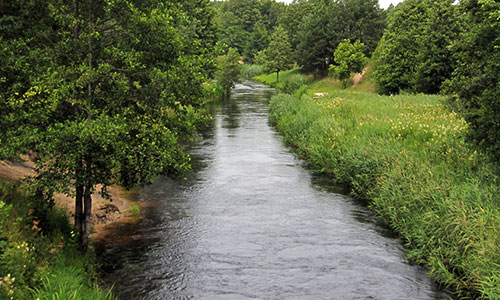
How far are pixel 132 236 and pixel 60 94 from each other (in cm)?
641

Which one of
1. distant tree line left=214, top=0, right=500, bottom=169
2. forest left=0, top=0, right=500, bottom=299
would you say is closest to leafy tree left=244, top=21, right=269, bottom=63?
distant tree line left=214, top=0, right=500, bottom=169

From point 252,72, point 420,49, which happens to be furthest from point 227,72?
point 252,72

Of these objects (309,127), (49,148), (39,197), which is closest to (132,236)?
(39,197)

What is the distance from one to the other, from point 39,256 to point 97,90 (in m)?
5.00

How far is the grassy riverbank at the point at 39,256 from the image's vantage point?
8.35 meters

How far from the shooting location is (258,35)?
150500 mm

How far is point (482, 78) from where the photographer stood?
15016 mm

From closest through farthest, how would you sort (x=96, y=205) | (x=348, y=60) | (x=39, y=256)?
(x=39, y=256)
(x=96, y=205)
(x=348, y=60)

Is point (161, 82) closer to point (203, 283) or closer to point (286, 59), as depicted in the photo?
point (203, 283)

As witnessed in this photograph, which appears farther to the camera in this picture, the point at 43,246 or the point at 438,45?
the point at 438,45

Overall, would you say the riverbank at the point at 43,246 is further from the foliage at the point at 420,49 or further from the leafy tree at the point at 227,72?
the leafy tree at the point at 227,72

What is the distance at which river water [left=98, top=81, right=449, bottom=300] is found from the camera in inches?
487

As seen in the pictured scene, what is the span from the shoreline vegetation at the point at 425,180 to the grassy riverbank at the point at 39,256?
9.77 m

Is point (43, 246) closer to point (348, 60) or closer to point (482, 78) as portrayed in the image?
point (482, 78)
